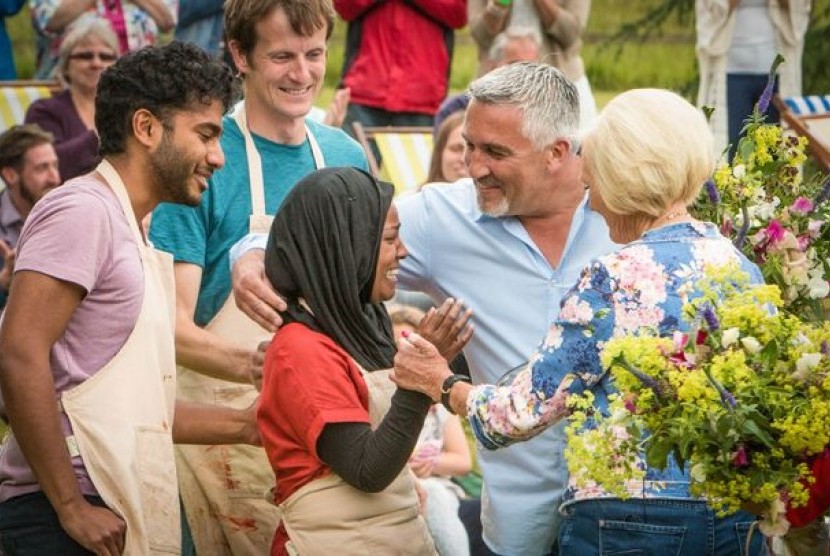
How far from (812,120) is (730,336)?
7.03 metres

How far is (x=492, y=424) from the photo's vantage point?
13.6 feet

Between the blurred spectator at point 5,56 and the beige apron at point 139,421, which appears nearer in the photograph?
the beige apron at point 139,421

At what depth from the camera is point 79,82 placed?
388 inches

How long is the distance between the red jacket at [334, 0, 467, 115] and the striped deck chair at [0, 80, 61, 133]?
76.2 inches

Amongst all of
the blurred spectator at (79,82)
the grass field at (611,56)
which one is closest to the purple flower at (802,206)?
the blurred spectator at (79,82)

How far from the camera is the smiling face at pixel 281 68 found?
5.30 m

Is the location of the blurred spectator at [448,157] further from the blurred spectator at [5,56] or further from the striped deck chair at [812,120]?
the blurred spectator at [5,56]

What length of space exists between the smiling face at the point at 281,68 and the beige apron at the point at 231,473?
142 millimetres

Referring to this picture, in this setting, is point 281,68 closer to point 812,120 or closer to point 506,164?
point 506,164

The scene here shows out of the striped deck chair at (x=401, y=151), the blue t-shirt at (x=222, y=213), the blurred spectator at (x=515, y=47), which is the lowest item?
the striped deck chair at (x=401, y=151)

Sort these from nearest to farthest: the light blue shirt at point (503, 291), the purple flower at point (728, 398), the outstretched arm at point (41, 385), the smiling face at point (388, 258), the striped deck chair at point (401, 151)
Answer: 1. the purple flower at point (728, 398)
2. the outstretched arm at point (41, 385)
3. the smiling face at point (388, 258)
4. the light blue shirt at point (503, 291)
5. the striped deck chair at point (401, 151)

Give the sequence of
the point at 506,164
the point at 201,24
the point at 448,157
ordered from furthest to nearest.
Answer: the point at 201,24
the point at 448,157
the point at 506,164

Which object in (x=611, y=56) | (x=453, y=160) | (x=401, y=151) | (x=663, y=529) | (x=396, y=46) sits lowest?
(x=611, y=56)

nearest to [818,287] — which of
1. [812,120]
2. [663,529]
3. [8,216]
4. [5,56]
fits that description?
[663,529]
